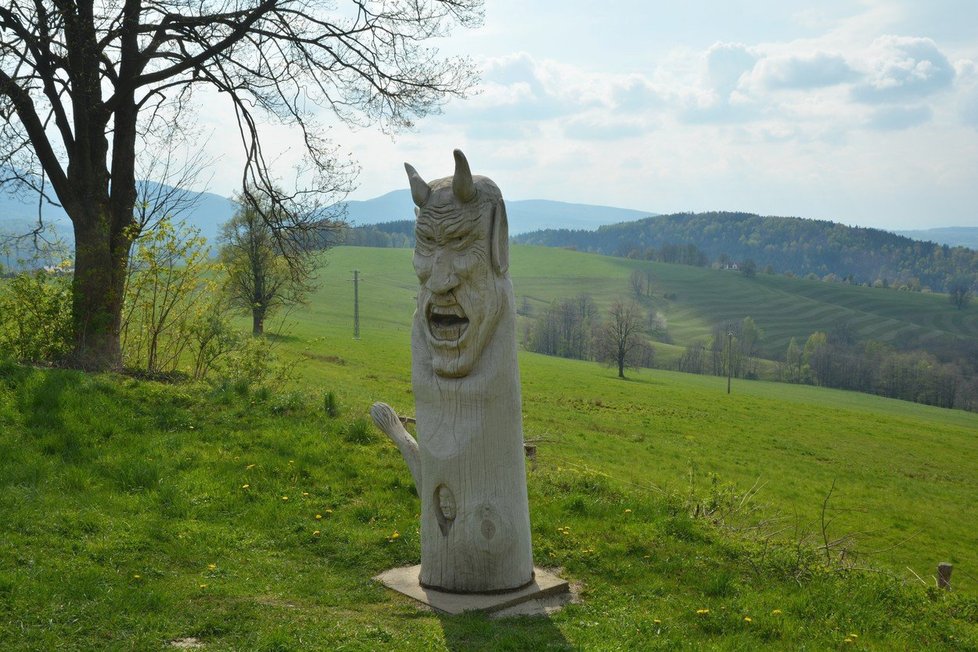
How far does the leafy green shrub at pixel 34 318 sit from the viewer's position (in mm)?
14312

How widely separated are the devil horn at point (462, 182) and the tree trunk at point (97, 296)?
32.2ft

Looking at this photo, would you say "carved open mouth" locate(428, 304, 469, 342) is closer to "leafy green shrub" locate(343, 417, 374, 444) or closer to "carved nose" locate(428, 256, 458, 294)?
"carved nose" locate(428, 256, 458, 294)

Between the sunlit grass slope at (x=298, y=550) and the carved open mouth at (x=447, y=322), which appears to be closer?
the sunlit grass slope at (x=298, y=550)

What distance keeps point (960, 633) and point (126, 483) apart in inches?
323

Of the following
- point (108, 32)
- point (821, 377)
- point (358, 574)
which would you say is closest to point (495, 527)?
point (358, 574)

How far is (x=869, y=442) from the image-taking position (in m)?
39.3

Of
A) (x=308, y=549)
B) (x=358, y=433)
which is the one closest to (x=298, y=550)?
(x=308, y=549)

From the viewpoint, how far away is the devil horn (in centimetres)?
668

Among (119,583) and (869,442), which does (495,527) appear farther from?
(869,442)

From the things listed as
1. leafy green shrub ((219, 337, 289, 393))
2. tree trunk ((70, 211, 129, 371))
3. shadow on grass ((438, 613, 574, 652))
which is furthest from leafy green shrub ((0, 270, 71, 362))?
shadow on grass ((438, 613, 574, 652))

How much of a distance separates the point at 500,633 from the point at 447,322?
2452 millimetres

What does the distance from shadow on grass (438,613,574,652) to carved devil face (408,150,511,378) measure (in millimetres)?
1918

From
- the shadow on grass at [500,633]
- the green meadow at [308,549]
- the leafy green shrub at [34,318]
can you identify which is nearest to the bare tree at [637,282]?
the green meadow at [308,549]

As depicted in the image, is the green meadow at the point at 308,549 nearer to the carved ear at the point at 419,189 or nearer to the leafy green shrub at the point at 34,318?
the leafy green shrub at the point at 34,318
